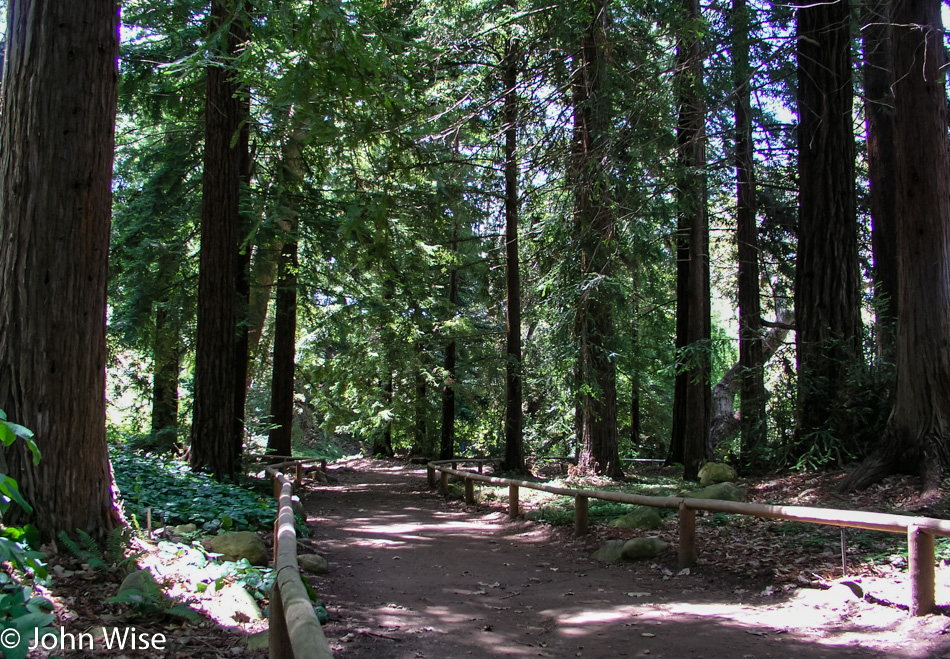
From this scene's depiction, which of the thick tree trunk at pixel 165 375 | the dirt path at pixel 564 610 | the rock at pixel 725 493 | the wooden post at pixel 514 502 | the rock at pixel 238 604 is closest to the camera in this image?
the dirt path at pixel 564 610

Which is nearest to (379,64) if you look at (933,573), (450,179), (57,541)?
(57,541)

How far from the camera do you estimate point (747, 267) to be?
16.2m

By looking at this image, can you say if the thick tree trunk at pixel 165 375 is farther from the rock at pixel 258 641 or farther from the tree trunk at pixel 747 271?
the tree trunk at pixel 747 271

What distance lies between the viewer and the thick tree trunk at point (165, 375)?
1333 centimetres

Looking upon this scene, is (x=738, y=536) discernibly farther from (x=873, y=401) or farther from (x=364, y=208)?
(x=364, y=208)

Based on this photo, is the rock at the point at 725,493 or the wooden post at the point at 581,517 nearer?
the rock at the point at 725,493

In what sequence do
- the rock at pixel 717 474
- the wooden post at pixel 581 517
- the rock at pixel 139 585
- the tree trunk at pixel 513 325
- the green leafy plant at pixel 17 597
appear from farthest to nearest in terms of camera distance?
the tree trunk at pixel 513 325, the rock at pixel 717 474, the wooden post at pixel 581 517, the rock at pixel 139 585, the green leafy plant at pixel 17 597

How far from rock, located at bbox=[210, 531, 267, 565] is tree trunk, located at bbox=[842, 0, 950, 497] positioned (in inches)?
262

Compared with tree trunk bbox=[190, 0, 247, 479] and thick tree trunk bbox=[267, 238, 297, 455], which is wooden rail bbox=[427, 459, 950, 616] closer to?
tree trunk bbox=[190, 0, 247, 479]

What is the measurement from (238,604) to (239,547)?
3.68ft

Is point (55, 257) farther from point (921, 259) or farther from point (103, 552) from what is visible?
point (921, 259)

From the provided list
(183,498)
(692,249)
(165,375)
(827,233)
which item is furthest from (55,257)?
(692,249)

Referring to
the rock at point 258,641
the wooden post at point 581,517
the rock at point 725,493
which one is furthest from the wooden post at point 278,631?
the rock at point 725,493

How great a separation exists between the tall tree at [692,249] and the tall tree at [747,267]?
25.5 inches
